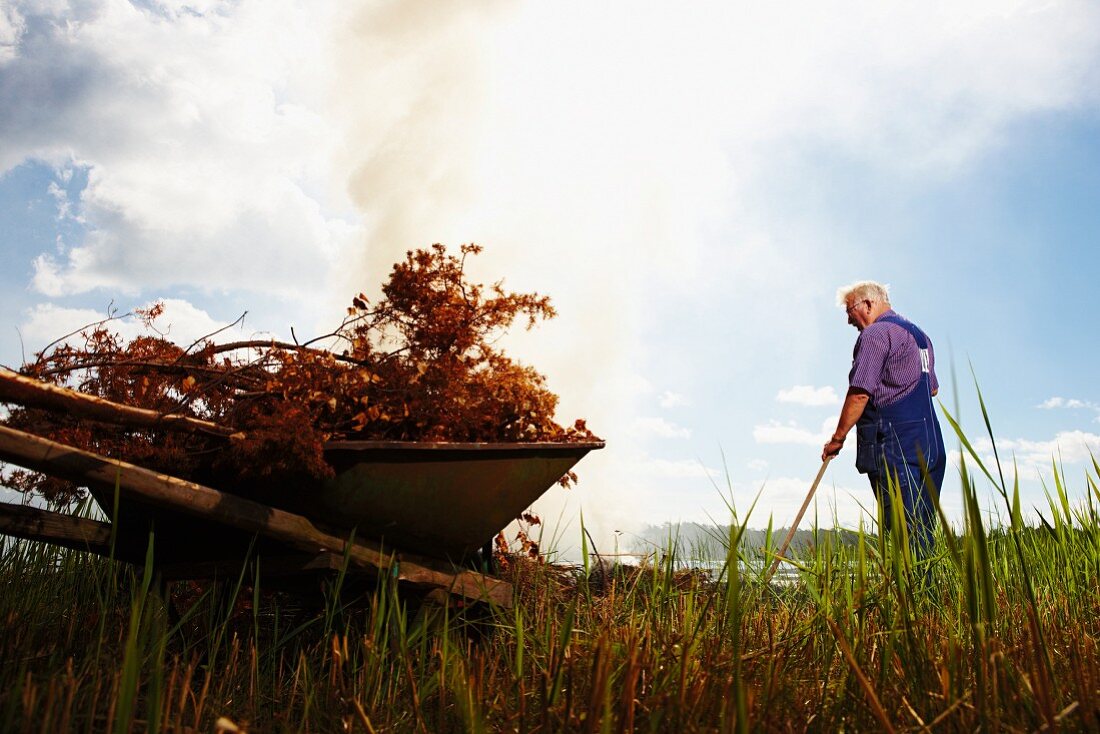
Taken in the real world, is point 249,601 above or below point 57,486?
below

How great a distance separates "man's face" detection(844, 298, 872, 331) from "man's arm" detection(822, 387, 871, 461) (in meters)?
0.67

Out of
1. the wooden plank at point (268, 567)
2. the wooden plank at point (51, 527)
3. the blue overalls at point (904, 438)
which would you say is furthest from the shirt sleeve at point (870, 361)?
the wooden plank at point (51, 527)

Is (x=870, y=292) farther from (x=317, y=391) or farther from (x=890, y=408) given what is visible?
(x=317, y=391)

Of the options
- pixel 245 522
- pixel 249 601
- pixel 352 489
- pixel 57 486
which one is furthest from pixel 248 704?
pixel 249 601

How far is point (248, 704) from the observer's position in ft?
6.91

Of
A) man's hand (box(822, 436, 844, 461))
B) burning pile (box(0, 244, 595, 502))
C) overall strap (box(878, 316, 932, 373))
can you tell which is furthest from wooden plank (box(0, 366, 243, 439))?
overall strap (box(878, 316, 932, 373))

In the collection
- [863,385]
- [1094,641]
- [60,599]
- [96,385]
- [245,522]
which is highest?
[863,385]

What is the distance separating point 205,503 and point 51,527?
3.12 feet

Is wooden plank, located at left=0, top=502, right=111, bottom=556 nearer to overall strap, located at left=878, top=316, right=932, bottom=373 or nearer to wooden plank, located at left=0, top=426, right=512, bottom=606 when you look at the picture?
wooden plank, located at left=0, top=426, right=512, bottom=606

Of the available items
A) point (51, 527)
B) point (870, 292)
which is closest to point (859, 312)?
point (870, 292)

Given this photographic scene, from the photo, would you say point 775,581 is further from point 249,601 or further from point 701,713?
point 249,601

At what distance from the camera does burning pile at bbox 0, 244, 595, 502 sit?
2.76 m

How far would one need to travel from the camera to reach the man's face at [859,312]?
5371 millimetres

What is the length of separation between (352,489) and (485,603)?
78 centimetres
